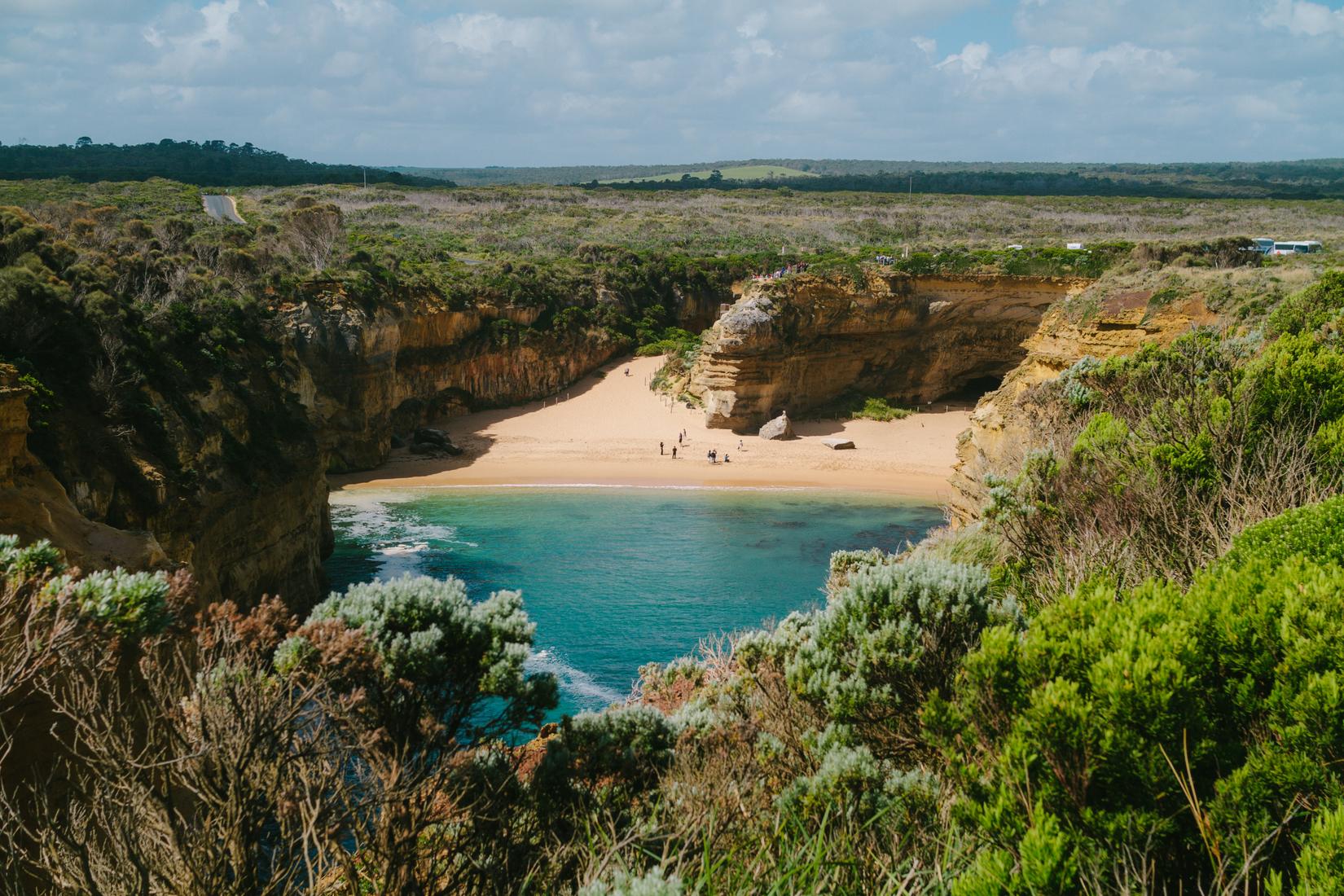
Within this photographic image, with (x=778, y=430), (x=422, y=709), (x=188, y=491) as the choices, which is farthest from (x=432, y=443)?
(x=422, y=709)

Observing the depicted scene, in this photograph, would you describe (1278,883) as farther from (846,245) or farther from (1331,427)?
(846,245)

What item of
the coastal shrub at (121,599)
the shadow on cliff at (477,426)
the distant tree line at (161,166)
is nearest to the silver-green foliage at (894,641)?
the coastal shrub at (121,599)

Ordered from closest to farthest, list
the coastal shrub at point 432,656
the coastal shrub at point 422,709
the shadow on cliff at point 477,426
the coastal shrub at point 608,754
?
the coastal shrub at point 422,709, the coastal shrub at point 432,656, the coastal shrub at point 608,754, the shadow on cliff at point 477,426

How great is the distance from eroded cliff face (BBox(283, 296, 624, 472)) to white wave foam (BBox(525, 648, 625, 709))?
16.3 metres

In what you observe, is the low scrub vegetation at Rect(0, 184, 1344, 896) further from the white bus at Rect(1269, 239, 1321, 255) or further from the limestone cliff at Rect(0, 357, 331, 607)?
the white bus at Rect(1269, 239, 1321, 255)

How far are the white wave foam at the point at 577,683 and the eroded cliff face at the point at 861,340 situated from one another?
23693 mm

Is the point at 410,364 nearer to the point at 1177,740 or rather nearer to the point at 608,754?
the point at 608,754

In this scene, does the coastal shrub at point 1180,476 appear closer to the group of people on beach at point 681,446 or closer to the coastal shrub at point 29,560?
the coastal shrub at point 29,560

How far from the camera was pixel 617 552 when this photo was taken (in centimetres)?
3006

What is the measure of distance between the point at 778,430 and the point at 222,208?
46.8m

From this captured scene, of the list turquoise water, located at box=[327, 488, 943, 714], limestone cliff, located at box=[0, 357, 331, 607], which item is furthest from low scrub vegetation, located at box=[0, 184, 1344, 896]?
turquoise water, located at box=[327, 488, 943, 714]

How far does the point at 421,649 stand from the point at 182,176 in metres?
99.7

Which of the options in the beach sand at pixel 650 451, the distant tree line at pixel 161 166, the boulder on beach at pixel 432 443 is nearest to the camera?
the beach sand at pixel 650 451

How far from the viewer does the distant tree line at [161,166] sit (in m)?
86.2
